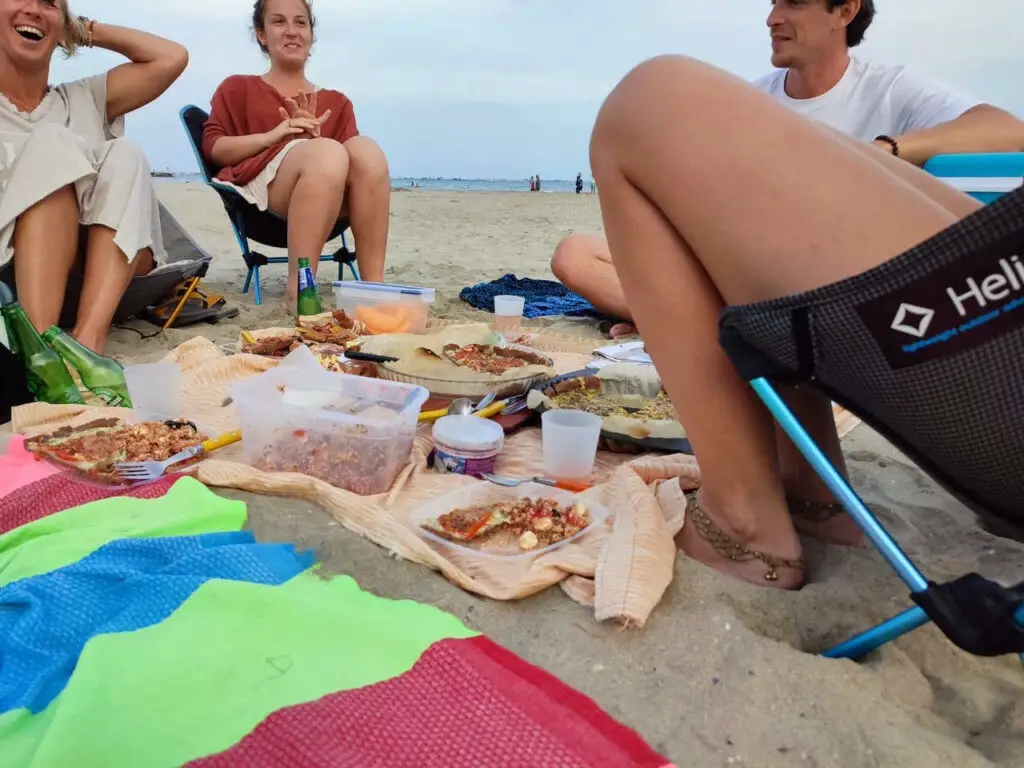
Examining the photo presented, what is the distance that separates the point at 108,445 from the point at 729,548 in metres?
1.45

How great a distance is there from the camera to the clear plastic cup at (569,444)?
1649 mm

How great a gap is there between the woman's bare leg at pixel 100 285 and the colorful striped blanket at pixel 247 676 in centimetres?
165

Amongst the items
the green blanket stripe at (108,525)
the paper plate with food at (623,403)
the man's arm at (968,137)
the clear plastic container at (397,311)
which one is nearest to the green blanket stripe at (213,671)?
the green blanket stripe at (108,525)

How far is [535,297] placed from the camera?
4.13 m

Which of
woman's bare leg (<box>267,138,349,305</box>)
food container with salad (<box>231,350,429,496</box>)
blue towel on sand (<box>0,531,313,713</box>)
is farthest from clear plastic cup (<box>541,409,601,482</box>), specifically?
woman's bare leg (<box>267,138,349,305</box>)

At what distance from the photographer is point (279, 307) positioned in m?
3.80

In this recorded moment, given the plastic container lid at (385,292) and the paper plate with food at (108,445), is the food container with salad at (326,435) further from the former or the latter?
the plastic container lid at (385,292)

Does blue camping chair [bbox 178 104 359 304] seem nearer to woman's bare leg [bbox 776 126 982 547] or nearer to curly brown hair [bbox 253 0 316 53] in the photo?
curly brown hair [bbox 253 0 316 53]

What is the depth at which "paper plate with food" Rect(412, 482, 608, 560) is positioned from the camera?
4.42 feet

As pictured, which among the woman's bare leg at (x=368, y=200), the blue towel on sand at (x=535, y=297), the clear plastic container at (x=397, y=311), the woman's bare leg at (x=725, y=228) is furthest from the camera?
the blue towel on sand at (x=535, y=297)

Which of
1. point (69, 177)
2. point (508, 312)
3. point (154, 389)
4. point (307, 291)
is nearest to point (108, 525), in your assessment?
point (154, 389)

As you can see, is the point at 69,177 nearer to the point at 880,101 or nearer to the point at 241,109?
the point at 241,109

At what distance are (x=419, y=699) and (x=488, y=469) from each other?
2.89 feet

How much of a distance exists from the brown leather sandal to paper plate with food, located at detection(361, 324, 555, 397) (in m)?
0.89
